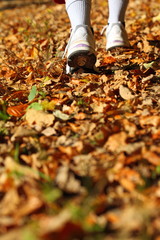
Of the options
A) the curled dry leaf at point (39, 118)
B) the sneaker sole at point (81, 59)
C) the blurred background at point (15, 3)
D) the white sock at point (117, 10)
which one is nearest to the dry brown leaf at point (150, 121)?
the curled dry leaf at point (39, 118)

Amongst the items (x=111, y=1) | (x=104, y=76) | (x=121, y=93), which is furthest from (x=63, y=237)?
(x=111, y=1)

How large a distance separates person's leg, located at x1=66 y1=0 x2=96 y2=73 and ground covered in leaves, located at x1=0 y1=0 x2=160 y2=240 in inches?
5.4

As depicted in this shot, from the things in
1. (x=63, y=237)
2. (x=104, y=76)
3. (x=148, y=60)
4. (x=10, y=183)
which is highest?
(x=148, y=60)

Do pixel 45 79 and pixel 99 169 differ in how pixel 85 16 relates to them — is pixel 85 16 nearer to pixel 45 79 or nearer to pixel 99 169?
pixel 45 79

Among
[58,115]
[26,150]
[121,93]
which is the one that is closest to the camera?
[26,150]

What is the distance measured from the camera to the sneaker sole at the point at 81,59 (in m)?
1.92

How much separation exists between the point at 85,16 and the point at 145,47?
735 mm

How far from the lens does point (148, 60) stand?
7.54ft

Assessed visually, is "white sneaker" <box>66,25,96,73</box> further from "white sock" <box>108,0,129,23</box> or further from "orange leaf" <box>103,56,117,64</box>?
"white sock" <box>108,0,129,23</box>

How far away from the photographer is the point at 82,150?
1.32 meters

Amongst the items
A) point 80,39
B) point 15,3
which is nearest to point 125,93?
point 80,39

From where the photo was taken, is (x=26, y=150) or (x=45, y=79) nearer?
(x=26, y=150)

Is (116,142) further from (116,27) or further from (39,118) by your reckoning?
(116,27)

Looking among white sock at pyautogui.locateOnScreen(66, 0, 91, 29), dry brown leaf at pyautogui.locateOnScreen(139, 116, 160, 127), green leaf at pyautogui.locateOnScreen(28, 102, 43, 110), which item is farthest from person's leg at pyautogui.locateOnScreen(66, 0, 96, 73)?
dry brown leaf at pyautogui.locateOnScreen(139, 116, 160, 127)
